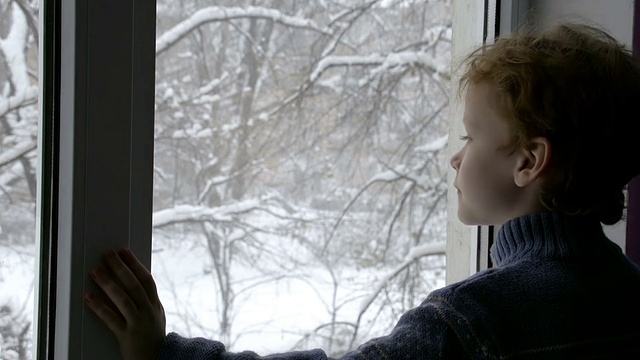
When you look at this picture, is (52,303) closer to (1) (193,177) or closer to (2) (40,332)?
(2) (40,332)

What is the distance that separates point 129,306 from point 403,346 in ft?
1.03

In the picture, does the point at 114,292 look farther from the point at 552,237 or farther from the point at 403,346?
the point at 552,237

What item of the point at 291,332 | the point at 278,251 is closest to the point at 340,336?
the point at 291,332

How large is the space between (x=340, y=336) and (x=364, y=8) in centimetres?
52

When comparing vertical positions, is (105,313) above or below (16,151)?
below

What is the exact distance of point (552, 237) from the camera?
96 centimetres

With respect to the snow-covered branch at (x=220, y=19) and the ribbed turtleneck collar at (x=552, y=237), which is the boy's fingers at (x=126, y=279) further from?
the ribbed turtleneck collar at (x=552, y=237)

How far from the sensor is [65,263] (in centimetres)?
81

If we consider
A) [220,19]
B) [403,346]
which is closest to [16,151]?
[220,19]

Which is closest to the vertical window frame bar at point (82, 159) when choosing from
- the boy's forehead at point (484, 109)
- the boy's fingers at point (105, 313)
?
the boy's fingers at point (105, 313)

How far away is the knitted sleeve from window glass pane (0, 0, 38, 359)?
0.54 feet

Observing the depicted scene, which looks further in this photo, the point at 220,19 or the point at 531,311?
the point at 220,19

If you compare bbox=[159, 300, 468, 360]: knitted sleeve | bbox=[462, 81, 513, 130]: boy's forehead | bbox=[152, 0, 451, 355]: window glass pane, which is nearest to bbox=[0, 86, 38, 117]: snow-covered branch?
bbox=[152, 0, 451, 355]: window glass pane

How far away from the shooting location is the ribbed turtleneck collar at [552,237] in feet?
3.15
